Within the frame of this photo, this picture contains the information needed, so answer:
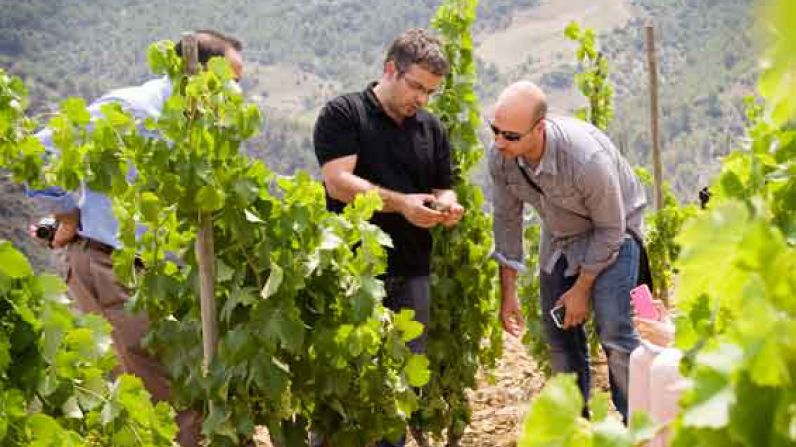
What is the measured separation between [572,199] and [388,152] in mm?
759

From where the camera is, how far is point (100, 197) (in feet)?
16.3

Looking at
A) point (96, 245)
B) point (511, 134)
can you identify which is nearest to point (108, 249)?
point (96, 245)

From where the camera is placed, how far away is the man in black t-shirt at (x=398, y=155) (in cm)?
475

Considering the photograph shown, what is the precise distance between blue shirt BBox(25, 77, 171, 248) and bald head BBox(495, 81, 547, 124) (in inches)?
49.1

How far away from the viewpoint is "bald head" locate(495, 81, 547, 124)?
15.9 ft

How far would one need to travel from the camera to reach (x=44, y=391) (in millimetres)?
2930

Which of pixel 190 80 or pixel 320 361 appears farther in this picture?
pixel 320 361

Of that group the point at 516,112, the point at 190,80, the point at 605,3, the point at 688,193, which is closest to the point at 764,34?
the point at 190,80

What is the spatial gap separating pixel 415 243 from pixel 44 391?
2.25 m

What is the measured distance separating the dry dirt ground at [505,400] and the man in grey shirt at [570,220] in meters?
1.43

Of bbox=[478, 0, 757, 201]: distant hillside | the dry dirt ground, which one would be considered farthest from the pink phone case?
bbox=[478, 0, 757, 201]: distant hillside

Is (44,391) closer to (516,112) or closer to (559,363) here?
(516,112)

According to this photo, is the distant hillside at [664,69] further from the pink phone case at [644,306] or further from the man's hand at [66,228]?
the pink phone case at [644,306]

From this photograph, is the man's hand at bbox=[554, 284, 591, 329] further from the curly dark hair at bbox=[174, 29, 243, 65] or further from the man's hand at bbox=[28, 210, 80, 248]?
the man's hand at bbox=[28, 210, 80, 248]
